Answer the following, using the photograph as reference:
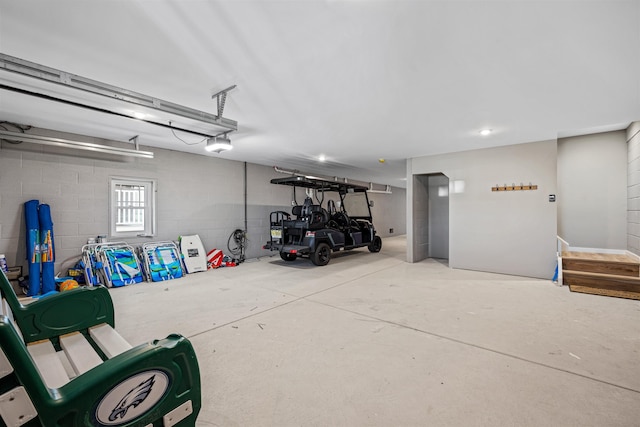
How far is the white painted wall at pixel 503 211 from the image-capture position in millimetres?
4926

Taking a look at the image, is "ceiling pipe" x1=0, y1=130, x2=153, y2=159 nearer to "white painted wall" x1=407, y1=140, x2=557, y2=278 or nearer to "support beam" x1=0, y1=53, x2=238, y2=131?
"support beam" x1=0, y1=53, x2=238, y2=131

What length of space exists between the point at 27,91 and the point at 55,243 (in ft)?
8.46

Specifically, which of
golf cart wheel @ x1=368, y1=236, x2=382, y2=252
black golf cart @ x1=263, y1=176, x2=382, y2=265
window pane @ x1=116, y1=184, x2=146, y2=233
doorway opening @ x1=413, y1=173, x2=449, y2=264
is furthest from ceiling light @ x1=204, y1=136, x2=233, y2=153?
golf cart wheel @ x1=368, y1=236, x2=382, y2=252

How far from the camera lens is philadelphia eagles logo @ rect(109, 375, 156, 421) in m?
1.02

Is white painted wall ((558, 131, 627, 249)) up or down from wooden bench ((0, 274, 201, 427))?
up

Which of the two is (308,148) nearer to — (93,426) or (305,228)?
(305,228)

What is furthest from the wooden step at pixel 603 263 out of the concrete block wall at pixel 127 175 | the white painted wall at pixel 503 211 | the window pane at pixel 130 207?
the window pane at pixel 130 207

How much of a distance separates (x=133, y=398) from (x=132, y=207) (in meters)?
5.19

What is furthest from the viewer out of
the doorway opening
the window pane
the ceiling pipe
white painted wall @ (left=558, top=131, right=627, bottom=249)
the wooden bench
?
the doorway opening

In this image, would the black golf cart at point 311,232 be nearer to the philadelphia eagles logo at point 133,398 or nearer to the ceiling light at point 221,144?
the ceiling light at point 221,144

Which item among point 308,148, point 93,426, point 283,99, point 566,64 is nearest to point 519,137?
point 566,64

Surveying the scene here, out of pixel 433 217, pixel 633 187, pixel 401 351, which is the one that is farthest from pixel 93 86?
pixel 633 187

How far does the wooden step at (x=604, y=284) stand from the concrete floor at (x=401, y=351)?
20 centimetres

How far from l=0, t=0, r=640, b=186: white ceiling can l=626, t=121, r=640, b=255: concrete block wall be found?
1.10 feet
